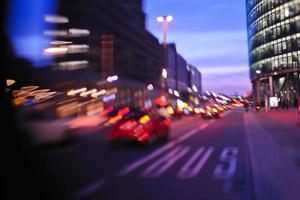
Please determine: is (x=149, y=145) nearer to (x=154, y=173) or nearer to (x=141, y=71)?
(x=154, y=173)

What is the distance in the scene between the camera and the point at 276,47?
10125cm

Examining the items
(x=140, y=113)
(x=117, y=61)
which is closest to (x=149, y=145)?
(x=140, y=113)

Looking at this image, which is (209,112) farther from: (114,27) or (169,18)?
(114,27)

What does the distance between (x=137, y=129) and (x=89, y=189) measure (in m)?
9.20

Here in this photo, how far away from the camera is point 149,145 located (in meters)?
17.9

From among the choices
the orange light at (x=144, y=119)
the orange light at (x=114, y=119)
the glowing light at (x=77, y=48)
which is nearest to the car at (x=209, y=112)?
the orange light at (x=114, y=119)

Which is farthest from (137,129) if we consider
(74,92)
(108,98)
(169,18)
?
(108,98)

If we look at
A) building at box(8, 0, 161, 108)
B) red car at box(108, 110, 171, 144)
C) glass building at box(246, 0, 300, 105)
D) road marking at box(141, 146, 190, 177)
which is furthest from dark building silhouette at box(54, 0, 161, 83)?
road marking at box(141, 146, 190, 177)

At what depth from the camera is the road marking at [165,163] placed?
11039 millimetres

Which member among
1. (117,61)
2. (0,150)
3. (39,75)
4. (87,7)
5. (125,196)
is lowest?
(125,196)

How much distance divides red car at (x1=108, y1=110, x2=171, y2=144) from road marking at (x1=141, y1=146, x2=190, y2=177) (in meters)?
1.34

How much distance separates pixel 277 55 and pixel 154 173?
308ft

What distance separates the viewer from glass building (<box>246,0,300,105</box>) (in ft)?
311

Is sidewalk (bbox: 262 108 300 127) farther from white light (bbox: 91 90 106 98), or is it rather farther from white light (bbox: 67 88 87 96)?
white light (bbox: 67 88 87 96)
